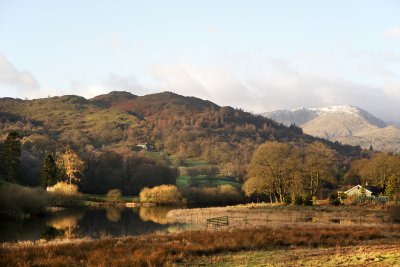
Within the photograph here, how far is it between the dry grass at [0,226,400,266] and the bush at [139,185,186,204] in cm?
8248

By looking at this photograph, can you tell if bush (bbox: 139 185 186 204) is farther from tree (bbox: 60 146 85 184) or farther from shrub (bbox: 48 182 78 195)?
shrub (bbox: 48 182 78 195)

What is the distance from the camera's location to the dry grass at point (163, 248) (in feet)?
78.5

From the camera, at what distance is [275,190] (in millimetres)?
88562

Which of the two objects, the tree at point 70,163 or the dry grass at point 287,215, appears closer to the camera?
the dry grass at point 287,215

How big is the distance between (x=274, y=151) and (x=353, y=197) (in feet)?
60.4

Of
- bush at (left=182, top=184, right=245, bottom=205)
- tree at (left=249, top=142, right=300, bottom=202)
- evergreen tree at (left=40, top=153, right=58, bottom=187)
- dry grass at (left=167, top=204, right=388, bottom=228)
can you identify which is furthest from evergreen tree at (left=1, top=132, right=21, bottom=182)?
tree at (left=249, top=142, right=300, bottom=202)

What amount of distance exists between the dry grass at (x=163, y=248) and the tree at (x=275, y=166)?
46186mm

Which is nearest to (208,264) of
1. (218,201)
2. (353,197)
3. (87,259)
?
(87,259)

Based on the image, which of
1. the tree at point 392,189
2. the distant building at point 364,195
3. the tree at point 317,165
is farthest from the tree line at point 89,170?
the tree at point 392,189

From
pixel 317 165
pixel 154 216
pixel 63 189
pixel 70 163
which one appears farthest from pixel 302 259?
pixel 70 163

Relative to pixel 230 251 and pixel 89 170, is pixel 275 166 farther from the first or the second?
pixel 89 170

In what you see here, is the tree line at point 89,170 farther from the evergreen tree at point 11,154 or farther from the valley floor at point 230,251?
the valley floor at point 230,251

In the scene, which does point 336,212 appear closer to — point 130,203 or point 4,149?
point 130,203

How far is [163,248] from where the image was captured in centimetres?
2819
